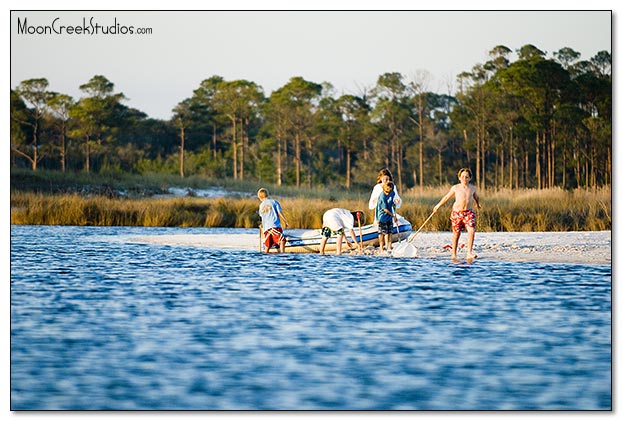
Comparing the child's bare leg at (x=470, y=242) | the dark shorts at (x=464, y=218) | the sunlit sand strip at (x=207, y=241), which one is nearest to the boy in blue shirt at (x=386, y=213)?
the child's bare leg at (x=470, y=242)

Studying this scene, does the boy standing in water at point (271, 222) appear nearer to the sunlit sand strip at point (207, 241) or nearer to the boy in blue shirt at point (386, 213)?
the sunlit sand strip at point (207, 241)

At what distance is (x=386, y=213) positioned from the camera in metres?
14.6

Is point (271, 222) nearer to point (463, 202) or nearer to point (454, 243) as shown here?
point (454, 243)

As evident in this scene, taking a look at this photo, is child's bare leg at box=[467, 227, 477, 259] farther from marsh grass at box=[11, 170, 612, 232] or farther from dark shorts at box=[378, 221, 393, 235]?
marsh grass at box=[11, 170, 612, 232]

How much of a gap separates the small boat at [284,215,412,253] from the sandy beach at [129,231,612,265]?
297 mm

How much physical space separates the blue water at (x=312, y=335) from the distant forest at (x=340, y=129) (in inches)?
1038

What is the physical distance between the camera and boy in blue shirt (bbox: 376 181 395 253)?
566 inches

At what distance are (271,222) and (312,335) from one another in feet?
21.9

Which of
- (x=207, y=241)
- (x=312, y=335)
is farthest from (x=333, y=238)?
(x=312, y=335)

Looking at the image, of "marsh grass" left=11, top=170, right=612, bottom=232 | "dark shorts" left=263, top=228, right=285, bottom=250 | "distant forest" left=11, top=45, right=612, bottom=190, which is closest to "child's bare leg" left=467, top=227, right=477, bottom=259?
"dark shorts" left=263, top=228, right=285, bottom=250

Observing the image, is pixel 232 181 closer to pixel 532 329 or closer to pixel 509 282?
pixel 509 282

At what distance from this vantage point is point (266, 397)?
665 centimetres
